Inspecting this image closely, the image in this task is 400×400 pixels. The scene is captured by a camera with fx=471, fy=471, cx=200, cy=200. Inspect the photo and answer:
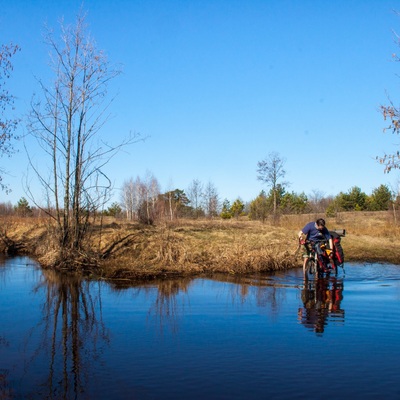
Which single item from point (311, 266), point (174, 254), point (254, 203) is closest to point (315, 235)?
point (311, 266)

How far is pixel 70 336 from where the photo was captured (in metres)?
7.79

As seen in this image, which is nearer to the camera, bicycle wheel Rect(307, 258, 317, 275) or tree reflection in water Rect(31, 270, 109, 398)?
tree reflection in water Rect(31, 270, 109, 398)

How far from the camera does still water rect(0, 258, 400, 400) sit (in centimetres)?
565

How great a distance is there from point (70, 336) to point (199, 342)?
2.15 m

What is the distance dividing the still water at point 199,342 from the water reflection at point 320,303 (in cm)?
3

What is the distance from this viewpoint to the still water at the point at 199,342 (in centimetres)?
565

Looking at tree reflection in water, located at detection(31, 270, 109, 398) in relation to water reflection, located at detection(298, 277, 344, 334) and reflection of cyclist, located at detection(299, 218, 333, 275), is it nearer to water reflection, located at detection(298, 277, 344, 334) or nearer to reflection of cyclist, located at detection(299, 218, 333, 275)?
water reflection, located at detection(298, 277, 344, 334)

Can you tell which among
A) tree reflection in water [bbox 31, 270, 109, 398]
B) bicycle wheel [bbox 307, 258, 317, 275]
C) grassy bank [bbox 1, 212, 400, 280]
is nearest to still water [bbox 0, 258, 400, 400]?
tree reflection in water [bbox 31, 270, 109, 398]

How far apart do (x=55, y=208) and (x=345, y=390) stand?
14.7 meters

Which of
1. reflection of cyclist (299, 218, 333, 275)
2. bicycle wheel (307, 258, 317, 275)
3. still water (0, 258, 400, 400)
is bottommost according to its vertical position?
still water (0, 258, 400, 400)

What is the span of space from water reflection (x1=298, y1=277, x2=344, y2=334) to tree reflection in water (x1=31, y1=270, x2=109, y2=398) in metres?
3.82

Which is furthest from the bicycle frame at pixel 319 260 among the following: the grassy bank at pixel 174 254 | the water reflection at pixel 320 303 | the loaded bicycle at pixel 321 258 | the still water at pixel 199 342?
the grassy bank at pixel 174 254

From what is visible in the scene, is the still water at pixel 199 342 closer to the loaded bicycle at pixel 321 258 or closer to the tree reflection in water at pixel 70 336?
the tree reflection in water at pixel 70 336

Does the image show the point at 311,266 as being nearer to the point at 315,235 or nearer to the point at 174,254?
the point at 315,235
